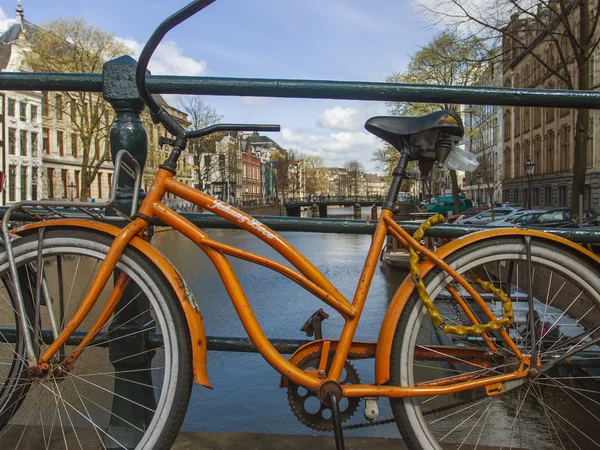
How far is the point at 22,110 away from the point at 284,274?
144ft

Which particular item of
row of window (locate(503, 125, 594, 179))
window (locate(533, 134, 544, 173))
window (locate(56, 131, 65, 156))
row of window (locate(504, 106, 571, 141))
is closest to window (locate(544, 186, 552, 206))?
row of window (locate(503, 125, 594, 179))

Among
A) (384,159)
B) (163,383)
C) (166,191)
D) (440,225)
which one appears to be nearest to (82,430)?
(163,383)

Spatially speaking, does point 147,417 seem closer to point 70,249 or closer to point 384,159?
point 70,249

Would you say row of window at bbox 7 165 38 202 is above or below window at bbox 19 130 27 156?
below

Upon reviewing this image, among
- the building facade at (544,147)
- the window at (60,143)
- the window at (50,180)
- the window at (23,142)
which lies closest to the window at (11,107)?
the window at (23,142)

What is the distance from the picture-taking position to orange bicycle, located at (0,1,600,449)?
1.67m

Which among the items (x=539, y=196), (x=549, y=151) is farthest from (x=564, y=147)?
(x=539, y=196)

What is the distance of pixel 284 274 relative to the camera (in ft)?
5.63

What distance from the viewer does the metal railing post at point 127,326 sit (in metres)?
1.92

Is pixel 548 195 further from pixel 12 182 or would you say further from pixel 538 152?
pixel 12 182

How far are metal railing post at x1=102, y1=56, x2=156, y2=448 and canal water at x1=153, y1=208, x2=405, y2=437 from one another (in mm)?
420

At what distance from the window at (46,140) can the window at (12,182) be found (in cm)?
643

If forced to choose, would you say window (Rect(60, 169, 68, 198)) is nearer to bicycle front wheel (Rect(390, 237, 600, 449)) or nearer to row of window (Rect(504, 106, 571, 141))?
row of window (Rect(504, 106, 571, 141))

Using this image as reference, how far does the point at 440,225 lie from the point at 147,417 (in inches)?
50.4
